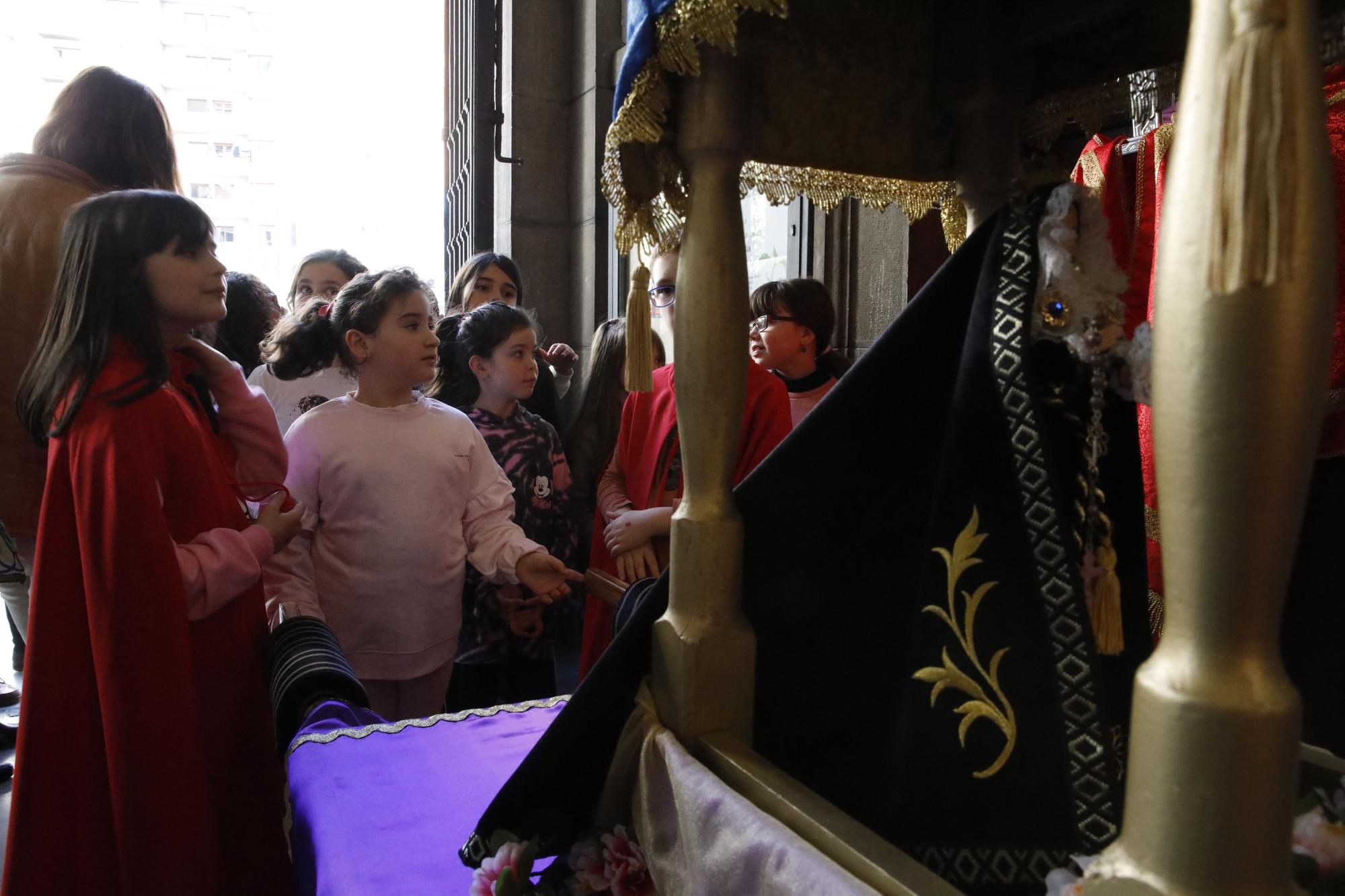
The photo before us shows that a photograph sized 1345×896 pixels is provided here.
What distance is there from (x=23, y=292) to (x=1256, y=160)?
2188mm

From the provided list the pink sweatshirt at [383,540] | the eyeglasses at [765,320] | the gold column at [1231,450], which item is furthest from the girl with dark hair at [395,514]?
the gold column at [1231,450]

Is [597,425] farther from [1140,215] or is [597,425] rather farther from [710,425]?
[710,425]

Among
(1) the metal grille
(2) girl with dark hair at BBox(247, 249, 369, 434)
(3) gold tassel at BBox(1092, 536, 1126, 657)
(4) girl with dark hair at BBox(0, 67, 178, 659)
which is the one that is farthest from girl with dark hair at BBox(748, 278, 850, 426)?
(1) the metal grille

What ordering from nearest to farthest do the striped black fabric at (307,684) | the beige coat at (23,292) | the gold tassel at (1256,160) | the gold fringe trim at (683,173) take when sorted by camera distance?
the gold tassel at (1256,160)
the gold fringe trim at (683,173)
the striped black fabric at (307,684)
the beige coat at (23,292)

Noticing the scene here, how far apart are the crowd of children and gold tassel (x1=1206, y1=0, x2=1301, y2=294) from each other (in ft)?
4.21

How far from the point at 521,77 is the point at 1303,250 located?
14.6 ft

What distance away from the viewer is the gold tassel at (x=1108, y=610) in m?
0.69

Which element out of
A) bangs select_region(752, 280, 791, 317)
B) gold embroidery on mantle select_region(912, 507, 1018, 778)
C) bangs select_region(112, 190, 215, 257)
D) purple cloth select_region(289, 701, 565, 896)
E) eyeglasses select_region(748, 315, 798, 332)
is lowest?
purple cloth select_region(289, 701, 565, 896)

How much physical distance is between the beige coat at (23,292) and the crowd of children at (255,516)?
0.04m

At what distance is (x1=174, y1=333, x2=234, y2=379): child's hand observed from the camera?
166 centimetres

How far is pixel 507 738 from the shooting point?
1.31 m

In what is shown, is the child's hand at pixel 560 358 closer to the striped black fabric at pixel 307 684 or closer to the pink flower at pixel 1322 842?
the striped black fabric at pixel 307 684

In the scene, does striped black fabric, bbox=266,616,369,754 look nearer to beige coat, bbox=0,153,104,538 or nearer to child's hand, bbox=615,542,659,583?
child's hand, bbox=615,542,659,583

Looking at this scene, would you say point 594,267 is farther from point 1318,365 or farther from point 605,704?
point 1318,365
